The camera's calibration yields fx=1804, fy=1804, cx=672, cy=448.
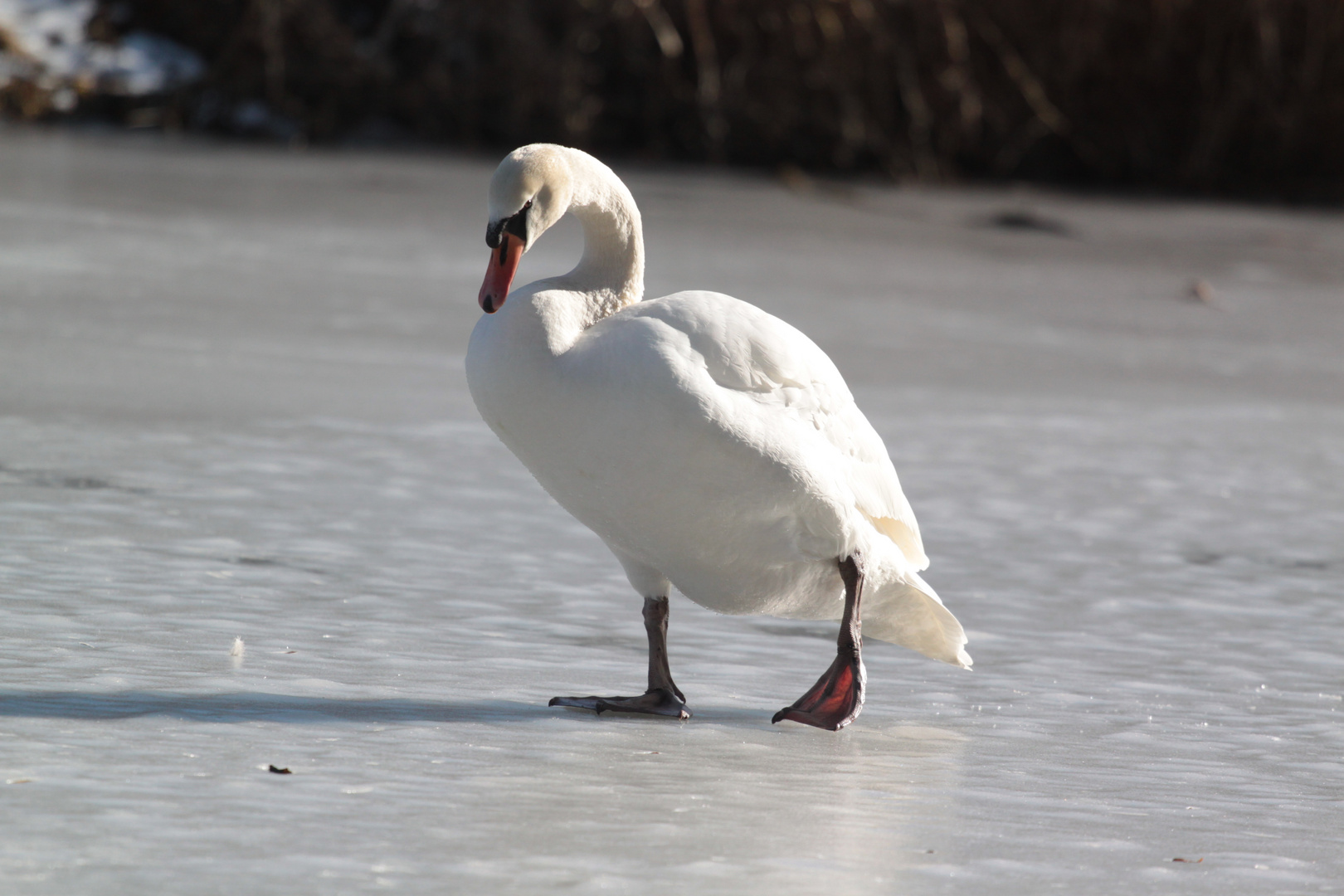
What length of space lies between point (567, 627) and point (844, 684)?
2.56ft

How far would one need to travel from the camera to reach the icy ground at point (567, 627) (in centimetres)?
240

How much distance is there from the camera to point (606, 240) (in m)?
3.37

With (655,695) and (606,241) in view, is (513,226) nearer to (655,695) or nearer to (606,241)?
(606,241)

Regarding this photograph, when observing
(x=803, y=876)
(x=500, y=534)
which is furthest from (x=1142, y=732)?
(x=500, y=534)

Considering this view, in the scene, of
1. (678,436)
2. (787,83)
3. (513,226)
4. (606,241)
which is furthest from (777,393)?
(787,83)

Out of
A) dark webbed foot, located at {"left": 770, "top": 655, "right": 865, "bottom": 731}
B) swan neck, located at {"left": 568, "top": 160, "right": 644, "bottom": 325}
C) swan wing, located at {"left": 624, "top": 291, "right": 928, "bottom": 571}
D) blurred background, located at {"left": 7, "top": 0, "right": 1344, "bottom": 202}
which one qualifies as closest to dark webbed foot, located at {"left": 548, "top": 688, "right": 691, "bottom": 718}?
dark webbed foot, located at {"left": 770, "top": 655, "right": 865, "bottom": 731}

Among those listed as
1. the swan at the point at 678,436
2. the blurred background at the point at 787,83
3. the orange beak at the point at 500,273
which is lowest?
the blurred background at the point at 787,83

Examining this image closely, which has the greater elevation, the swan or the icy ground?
the swan

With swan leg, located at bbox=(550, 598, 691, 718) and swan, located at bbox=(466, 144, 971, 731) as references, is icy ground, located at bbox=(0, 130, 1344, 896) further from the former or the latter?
swan, located at bbox=(466, 144, 971, 731)

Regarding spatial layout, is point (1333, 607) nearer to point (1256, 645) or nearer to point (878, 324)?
point (1256, 645)

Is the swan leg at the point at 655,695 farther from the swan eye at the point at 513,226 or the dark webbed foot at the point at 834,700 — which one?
the swan eye at the point at 513,226

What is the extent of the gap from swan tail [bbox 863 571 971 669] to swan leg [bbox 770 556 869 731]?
127mm

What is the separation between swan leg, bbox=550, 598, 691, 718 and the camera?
3217mm

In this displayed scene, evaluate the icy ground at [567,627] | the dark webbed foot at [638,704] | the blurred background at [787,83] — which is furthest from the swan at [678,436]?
the blurred background at [787,83]
